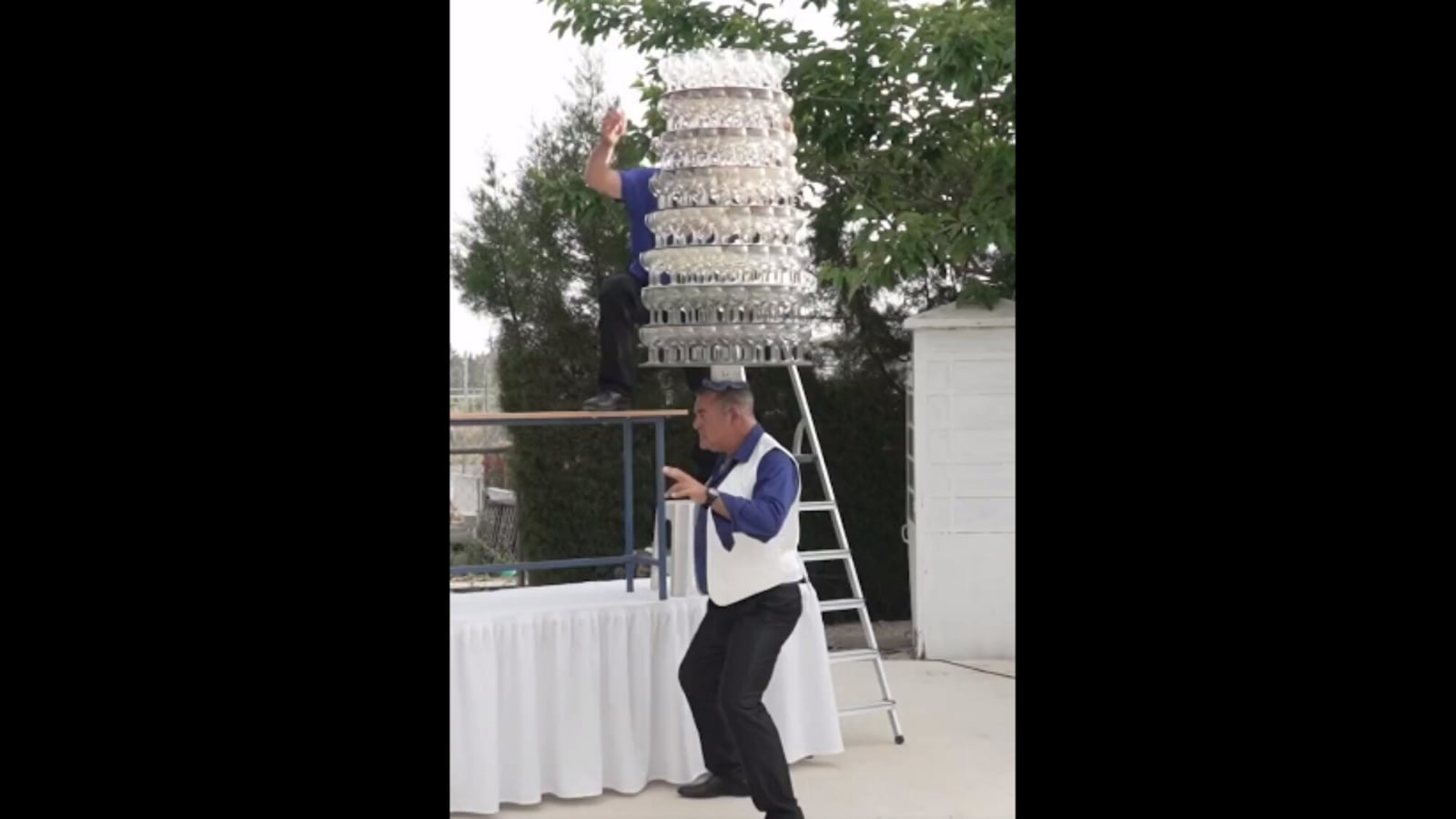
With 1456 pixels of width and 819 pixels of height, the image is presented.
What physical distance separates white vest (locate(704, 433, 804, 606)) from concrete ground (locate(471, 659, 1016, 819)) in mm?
782

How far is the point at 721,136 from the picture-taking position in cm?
483

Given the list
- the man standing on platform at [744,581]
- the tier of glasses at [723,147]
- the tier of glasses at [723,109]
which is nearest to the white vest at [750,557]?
the man standing on platform at [744,581]

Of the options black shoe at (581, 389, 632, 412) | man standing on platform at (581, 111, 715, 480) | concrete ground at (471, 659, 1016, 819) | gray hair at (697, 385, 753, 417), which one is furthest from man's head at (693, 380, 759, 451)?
concrete ground at (471, 659, 1016, 819)

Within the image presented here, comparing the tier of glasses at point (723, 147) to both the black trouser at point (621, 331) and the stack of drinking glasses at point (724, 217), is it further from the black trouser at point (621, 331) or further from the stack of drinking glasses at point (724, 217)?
the black trouser at point (621, 331)

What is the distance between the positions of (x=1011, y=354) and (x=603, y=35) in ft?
8.71

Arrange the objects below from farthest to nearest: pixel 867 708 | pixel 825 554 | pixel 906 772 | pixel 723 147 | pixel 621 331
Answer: pixel 825 554
pixel 867 708
pixel 906 772
pixel 621 331
pixel 723 147

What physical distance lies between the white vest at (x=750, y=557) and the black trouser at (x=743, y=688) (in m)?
0.04

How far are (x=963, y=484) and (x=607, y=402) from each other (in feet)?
10.3

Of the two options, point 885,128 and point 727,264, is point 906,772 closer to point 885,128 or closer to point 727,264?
point 727,264

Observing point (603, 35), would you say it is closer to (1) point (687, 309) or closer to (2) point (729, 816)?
(1) point (687, 309)

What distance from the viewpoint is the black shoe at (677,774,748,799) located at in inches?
219

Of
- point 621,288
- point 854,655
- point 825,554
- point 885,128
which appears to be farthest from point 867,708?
point 885,128

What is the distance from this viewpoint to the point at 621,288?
551 cm
